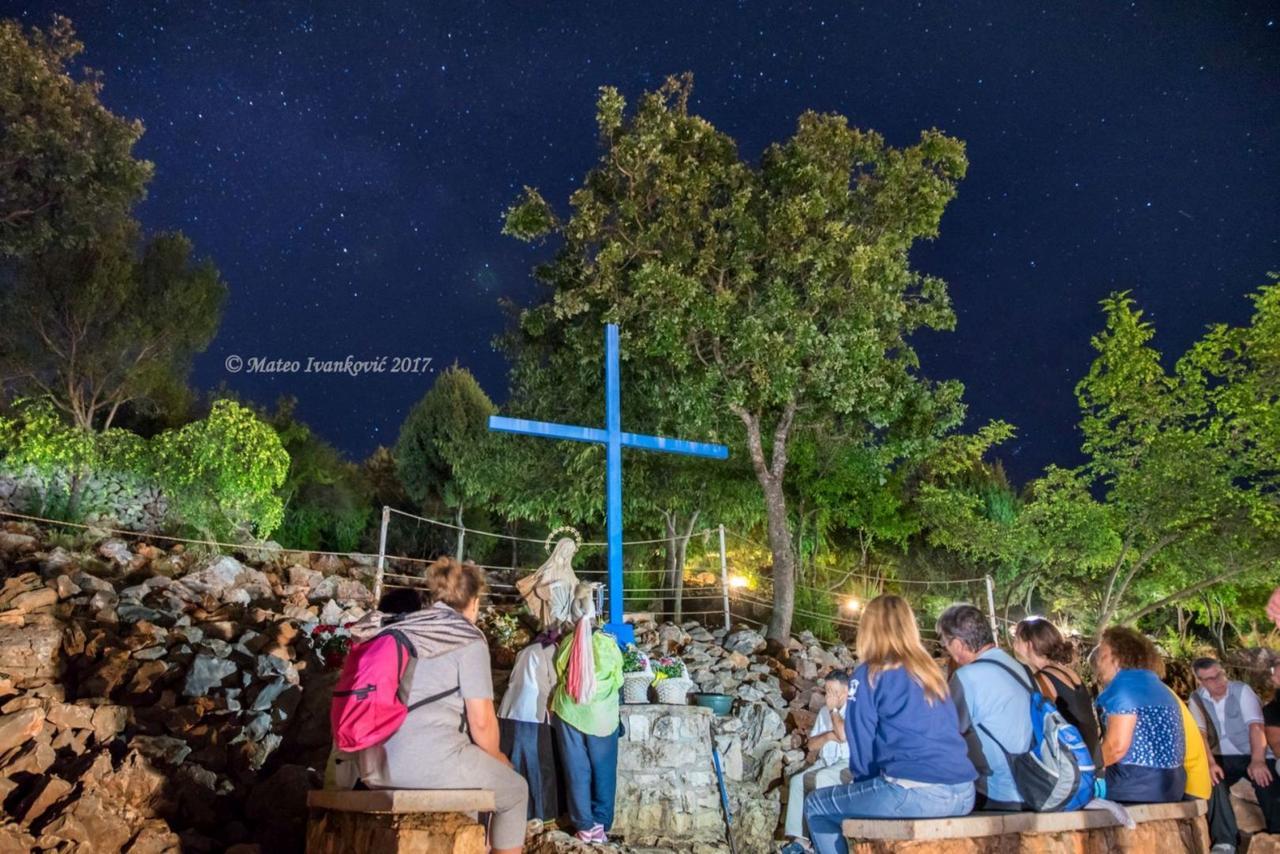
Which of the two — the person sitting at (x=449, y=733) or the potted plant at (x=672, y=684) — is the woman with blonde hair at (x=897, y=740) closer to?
the person sitting at (x=449, y=733)

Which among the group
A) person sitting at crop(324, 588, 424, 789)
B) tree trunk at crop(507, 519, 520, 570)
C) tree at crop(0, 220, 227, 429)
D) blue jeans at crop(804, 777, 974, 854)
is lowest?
blue jeans at crop(804, 777, 974, 854)

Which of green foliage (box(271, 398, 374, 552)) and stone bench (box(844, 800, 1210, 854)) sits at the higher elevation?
green foliage (box(271, 398, 374, 552))

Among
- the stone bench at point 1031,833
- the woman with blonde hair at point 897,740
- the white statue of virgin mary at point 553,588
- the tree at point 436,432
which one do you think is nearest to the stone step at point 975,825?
the stone bench at point 1031,833

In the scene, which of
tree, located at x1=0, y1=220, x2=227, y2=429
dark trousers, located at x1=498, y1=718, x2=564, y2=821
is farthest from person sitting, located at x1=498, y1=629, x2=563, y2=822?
tree, located at x1=0, y1=220, x2=227, y2=429

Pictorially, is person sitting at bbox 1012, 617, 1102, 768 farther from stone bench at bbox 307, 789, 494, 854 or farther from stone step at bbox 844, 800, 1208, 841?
stone bench at bbox 307, 789, 494, 854

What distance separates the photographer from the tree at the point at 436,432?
22.6 m

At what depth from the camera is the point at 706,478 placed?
1567cm

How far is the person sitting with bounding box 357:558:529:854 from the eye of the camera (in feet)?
11.7

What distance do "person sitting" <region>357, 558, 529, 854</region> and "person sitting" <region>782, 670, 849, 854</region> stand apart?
2.24m

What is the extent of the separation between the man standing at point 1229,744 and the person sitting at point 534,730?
15.4 ft

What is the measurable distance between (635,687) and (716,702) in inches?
38.1

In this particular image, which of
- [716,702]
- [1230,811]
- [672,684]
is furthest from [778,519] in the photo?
[1230,811]

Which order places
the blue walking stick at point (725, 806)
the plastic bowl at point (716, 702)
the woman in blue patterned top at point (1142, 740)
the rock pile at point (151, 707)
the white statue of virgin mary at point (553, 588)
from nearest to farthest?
the woman in blue patterned top at point (1142, 740) < the rock pile at point (151, 707) < the blue walking stick at point (725, 806) < the white statue of virgin mary at point (553, 588) < the plastic bowl at point (716, 702)

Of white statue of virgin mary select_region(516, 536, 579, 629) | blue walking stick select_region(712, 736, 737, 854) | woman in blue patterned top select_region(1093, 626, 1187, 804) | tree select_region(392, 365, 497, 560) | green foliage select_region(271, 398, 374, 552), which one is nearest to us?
woman in blue patterned top select_region(1093, 626, 1187, 804)
